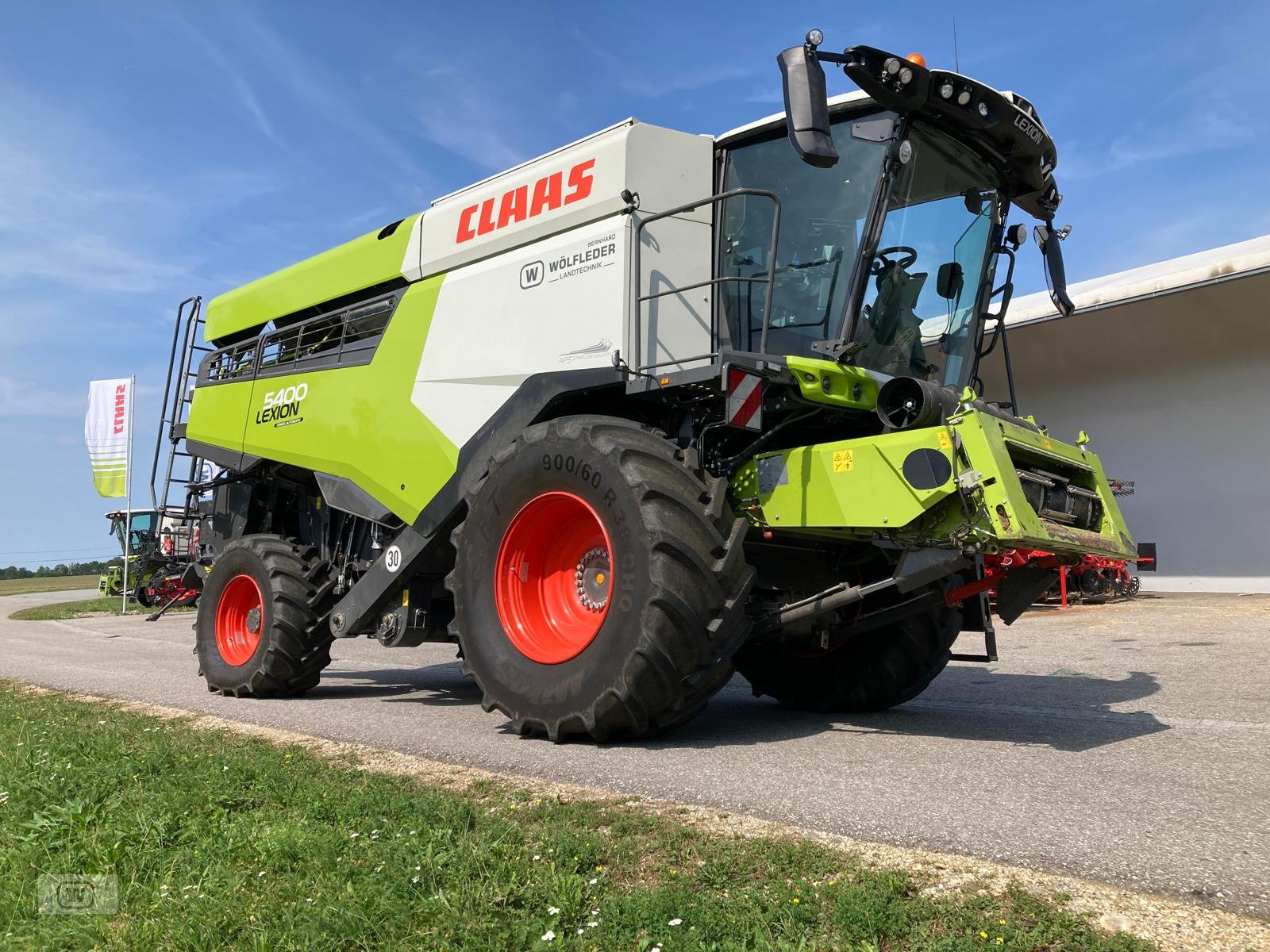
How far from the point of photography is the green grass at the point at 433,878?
259 centimetres

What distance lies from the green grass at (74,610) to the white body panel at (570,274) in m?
20.7

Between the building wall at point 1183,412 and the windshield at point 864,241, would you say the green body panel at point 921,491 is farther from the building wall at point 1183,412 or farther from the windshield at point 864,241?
the building wall at point 1183,412

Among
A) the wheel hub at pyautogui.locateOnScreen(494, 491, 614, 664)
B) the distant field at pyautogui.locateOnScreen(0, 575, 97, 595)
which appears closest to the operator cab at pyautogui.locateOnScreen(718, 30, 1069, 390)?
the wheel hub at pyautogui.locateOnScreen(494, 491, 614, 664)

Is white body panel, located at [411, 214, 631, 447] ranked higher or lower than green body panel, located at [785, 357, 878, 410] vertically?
higher

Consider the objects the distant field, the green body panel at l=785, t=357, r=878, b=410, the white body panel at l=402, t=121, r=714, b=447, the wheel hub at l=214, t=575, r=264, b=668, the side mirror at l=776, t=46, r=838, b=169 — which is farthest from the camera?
the distant field

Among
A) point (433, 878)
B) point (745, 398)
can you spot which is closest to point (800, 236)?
point (745, 398)

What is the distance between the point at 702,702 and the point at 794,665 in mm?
1966

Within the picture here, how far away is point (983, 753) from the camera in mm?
4918

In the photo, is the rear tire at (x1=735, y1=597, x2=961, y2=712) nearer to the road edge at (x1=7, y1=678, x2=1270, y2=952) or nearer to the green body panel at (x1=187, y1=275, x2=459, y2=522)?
the green body panel at (x1=187, y1=275, x2=459, y2=522)

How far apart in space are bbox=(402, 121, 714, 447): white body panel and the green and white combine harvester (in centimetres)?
2

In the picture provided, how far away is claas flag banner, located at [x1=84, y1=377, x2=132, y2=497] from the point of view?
23516mm

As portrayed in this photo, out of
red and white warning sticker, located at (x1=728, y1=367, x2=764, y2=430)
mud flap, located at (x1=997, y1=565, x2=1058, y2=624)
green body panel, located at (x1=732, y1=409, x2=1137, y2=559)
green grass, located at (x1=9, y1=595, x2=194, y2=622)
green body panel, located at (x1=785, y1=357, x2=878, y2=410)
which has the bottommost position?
green grass, located at (x1=9, y1=595, x2=194, y2=622)

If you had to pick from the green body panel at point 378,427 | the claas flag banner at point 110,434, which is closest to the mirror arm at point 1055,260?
the green body panel at point 378,427

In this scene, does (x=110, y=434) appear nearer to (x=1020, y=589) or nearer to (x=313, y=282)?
(x=313, y=282)
